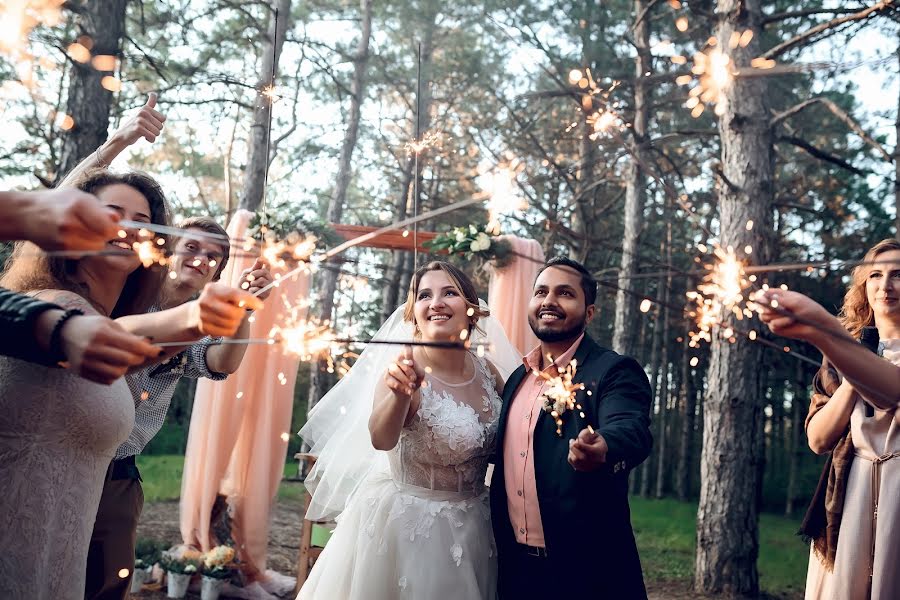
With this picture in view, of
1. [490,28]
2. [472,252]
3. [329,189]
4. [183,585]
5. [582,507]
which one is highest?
[490,28]

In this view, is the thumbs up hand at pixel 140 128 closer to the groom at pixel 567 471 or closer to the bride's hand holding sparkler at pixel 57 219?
the bride's hand holding sparkler at pixel 57 219

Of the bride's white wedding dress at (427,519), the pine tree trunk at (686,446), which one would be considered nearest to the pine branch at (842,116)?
the bride's white wedding dress at (427,519)

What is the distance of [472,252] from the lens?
6598 millimetres

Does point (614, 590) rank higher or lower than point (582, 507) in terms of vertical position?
lower

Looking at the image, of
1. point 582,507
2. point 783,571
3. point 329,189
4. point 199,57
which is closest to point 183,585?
point 582,507

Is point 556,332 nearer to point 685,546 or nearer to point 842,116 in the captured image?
point 842,116

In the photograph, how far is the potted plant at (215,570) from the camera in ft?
19.4

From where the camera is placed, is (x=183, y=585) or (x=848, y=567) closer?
(x=848, y=567)

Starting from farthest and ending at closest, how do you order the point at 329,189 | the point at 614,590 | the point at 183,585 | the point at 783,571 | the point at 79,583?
the point at 329,189
the point at 783,571
the point at 183,585
the point at 614,590
the point at 79,583

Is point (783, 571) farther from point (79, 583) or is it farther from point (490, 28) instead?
point (490, 28)

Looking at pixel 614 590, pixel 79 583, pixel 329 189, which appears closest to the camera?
pixel 79 583

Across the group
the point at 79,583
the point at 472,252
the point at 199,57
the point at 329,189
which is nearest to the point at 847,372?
the point at 79,583

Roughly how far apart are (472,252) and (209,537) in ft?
12.0

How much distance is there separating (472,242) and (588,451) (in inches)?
170
